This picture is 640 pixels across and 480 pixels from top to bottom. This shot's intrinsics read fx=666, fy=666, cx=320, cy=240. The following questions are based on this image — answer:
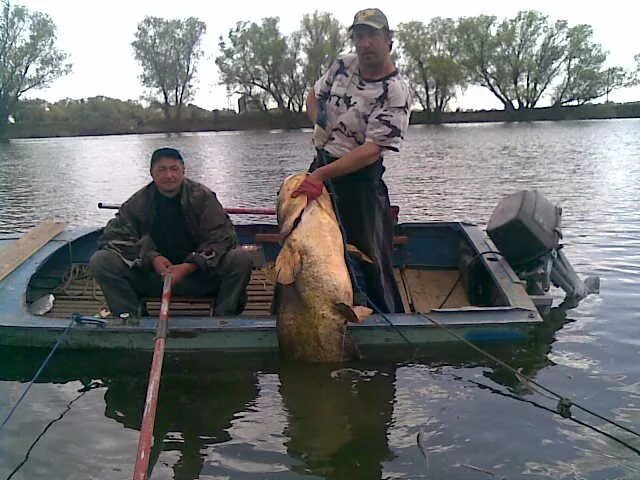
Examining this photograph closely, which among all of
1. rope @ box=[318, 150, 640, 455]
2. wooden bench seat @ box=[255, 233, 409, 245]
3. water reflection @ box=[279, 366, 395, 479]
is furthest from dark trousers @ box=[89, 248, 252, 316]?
wooden bench seat @ box=[255, 233, 409, 245]

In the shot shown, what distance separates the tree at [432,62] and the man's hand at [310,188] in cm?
5663

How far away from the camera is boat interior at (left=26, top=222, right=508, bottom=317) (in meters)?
6.27

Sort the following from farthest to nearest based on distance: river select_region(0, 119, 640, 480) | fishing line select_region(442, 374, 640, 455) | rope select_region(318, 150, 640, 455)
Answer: rope select_region(318, 150, 640, 455)
fishing line select_region(442, 374, 640, 455)
river select_region(0, 119, 640, 480)

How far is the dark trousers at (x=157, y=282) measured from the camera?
5203mm

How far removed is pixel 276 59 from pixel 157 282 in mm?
56001

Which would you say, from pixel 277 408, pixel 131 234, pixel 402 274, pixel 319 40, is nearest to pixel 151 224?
pixel 131 234

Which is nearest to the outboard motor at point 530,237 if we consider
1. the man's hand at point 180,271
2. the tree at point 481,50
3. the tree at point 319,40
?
the man's hand at point 180,271

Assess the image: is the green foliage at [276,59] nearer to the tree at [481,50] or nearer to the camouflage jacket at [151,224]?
the tree at [481,50]

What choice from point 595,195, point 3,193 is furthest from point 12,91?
point 595,195

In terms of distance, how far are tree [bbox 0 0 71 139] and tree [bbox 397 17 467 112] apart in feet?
97.7

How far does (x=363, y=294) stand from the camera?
16.8ft

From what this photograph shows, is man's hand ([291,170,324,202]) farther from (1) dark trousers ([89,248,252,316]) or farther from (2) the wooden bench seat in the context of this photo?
(2) the wooden bench seat

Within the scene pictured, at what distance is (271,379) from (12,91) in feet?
188

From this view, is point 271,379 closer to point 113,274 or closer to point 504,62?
point 113,274
